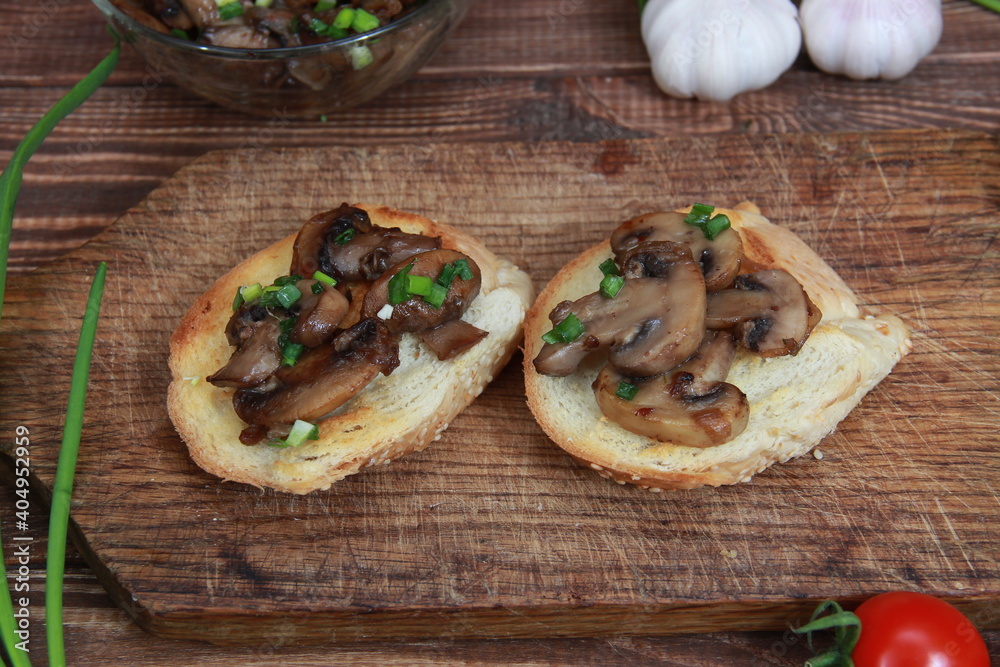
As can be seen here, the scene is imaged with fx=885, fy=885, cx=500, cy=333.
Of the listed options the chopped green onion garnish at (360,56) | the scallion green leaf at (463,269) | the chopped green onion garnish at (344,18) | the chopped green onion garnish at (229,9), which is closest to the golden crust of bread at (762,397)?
the scallion green leaf at (463,269)

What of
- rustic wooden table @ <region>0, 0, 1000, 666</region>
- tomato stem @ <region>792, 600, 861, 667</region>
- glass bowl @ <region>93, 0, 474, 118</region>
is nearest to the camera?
tomato stem @ <region>792, 600, 861, 667</region>

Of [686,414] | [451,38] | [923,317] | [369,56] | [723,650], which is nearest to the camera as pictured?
[686,414]

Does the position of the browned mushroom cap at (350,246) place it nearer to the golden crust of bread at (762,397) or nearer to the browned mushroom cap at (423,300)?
the browned mushroom cap at (423,300)

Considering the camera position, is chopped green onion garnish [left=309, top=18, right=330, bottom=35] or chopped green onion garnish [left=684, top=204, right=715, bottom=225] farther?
chopped green onion garnish [left=309, top=18, right=330, bottom=35]

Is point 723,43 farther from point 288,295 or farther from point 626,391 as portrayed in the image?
point 288,295

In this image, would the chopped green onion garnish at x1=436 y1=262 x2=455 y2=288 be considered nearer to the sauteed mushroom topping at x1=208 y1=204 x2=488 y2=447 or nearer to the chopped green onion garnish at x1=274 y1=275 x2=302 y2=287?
the sauteed mushroom topping at x1=208 y1=204 x2=488 y2=447

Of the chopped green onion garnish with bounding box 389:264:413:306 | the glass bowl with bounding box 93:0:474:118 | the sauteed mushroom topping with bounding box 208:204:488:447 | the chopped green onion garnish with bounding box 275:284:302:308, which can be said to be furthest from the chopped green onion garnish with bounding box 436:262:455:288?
the glass bowl with bounding box 93:0:474:118

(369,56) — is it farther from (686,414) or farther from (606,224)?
(686,414)

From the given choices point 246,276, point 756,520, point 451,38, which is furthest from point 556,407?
point 451,38
